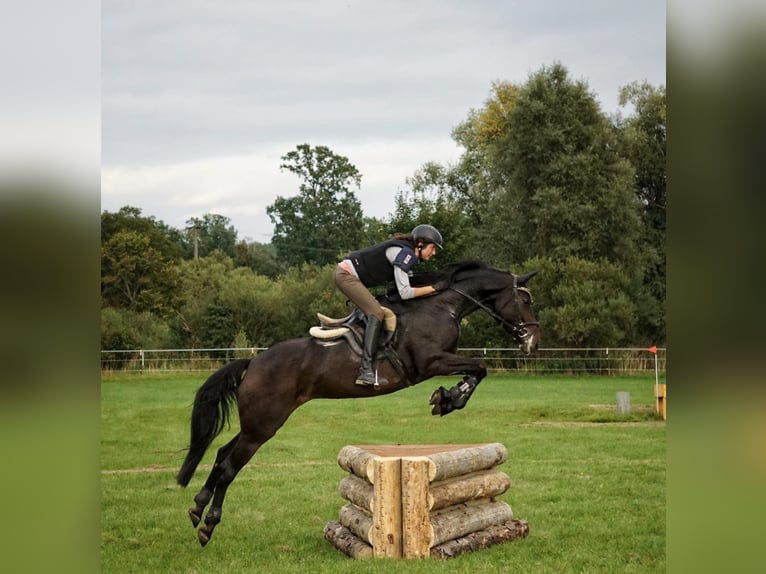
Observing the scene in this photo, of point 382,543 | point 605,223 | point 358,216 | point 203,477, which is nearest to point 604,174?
point 605,223

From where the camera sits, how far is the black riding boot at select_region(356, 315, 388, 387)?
6715 millimetres

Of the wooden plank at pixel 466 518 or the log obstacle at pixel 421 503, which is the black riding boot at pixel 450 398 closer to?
the log obstacle at pixel 421 503

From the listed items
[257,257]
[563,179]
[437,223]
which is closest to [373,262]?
[437,223]

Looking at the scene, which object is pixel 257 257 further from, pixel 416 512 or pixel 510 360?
pixel 416 512

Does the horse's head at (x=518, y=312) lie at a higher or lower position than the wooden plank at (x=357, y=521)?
higher

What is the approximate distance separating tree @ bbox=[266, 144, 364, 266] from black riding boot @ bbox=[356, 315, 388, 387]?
2587cm

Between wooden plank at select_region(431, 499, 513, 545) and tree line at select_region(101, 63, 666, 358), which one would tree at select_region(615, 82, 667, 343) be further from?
wooden plank at select_region(431, 499, 513, 545)

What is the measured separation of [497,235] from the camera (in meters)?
32.2

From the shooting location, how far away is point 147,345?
26.4m

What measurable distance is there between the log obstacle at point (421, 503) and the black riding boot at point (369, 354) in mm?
616

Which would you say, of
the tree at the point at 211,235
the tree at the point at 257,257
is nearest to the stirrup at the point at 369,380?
the tree at the point at 257,257

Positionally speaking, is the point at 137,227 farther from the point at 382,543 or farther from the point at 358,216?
the point at 382,543

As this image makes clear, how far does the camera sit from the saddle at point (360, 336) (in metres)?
6.84
